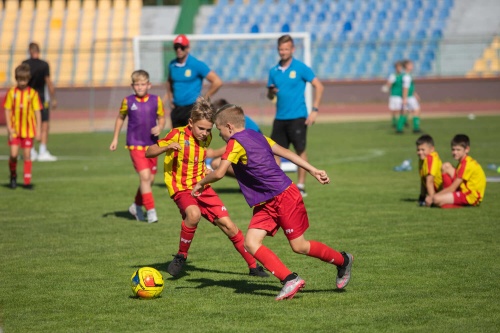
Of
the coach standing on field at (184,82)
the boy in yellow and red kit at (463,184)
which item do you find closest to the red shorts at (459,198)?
the boy in yellow and red kit at (463,184)

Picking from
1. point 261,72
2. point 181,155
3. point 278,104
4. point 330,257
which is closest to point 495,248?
point 330,257

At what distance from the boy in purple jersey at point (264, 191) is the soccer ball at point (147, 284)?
799 mm

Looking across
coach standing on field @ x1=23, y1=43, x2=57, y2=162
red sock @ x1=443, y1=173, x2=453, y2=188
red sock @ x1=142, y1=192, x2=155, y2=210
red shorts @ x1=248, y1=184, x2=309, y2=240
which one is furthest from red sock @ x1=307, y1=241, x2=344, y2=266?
coach standing on field @ x1=23, y1=43, x2=57, y2=162

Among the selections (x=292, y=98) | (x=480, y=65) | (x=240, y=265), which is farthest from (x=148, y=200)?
(x=480, y=65)

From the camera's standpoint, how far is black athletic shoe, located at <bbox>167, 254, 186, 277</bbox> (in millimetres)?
8359

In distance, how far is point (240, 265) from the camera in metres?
8.99

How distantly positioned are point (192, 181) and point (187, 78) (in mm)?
5489

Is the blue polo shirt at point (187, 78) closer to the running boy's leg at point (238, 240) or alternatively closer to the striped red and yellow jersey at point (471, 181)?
the striped red and yellow jersey at point (471, 181)

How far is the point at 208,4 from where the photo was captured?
1652 inches

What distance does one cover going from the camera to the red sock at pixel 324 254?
7.44 meters

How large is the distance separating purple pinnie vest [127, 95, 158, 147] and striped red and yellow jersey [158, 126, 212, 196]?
291cm

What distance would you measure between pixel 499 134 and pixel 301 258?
16342 millimetres

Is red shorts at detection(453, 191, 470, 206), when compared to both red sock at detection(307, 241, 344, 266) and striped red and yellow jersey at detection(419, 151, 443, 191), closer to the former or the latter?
striped red and yellow jersey at detection(419, 151, 443, 191)

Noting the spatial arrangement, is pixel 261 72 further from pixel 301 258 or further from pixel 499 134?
pixel 301 258
